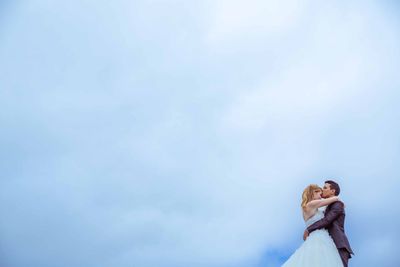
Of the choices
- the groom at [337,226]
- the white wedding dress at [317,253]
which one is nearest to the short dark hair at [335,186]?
the groom at [337,226]

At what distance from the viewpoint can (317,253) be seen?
9.38 m

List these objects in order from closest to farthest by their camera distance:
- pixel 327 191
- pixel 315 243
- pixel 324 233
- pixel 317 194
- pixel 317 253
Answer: pixel 317 253 → pixel 315 243 → pixel 324 233 → pixel 327 191 → pixel 317 194

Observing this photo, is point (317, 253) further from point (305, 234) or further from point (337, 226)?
point (305, 234)

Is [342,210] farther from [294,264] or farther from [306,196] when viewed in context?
[294,264]

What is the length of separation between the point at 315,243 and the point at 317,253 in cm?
29

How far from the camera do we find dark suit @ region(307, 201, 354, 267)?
31.0 ft

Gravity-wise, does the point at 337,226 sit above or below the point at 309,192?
below

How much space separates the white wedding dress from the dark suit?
0.12m

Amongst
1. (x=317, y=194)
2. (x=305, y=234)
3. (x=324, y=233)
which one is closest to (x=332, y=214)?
(x=324, y=233)

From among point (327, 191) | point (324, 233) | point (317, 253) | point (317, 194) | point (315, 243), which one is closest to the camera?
point (317, 253)

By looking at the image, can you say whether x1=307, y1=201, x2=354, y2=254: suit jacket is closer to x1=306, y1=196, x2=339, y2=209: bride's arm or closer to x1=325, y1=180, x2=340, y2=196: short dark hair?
x1=306, y1=196, x2=339, y2=209: bride's arm

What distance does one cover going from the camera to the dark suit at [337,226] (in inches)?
372

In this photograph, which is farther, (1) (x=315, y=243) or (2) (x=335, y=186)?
Answer: (2) (x=335, y=186)

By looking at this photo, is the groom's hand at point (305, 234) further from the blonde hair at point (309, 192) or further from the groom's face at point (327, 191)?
the groom's face at point (327, 191)
